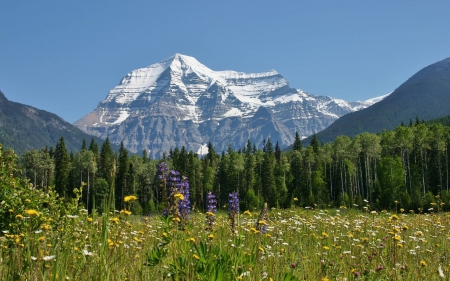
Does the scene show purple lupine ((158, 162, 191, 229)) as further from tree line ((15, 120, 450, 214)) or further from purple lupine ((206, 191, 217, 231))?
tree line ((15, 120, 450, 214))

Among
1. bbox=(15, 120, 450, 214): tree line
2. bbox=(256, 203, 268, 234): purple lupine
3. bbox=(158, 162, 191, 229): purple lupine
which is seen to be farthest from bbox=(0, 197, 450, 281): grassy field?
bbox=(15, 120, 450, 214): tree line

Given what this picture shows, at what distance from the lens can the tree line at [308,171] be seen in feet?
206

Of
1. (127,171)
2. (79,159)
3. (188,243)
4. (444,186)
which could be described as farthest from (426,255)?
(79,159)

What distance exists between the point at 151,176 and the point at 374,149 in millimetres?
54565

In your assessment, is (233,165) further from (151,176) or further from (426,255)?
(426,255)

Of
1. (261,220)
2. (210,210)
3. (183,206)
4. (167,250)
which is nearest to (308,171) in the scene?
(210,210)

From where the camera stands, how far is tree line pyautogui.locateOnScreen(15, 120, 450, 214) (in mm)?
62781

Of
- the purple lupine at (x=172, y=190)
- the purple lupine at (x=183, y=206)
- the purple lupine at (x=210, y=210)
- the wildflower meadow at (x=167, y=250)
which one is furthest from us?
the purple lupine at (x=210, y=210)

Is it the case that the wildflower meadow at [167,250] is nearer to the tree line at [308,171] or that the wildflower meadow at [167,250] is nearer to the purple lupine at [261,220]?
the purple lupine at [261,220]

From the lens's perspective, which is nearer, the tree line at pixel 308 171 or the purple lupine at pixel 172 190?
the purple lupine at pixel 172 190

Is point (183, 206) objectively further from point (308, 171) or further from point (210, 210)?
point (308, 171)

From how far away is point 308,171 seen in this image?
8581cm

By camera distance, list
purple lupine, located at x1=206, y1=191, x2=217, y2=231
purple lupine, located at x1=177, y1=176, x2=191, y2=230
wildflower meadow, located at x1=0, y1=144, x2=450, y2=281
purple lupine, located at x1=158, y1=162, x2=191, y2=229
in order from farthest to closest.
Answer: purple lupine, located at x1=206, y1=191, x2=217, y2=231 → purple lupine, located at x1=177, y1=176, x2=191, y2=230 → purple lupine, located at x1=158, y1=162, x2=191, y2=229 → wildflower meadow, located at x1=0, y1=144, x2=450, y2=281

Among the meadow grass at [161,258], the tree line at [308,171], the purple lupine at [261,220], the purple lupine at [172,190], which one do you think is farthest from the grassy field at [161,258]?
the tree line at [308,171]
